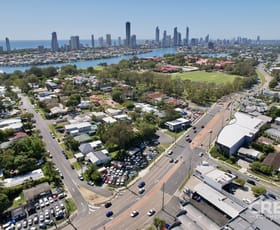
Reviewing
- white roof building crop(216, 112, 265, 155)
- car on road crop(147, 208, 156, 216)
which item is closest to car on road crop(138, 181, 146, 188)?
car on road crop(147, 208, 156, 216)

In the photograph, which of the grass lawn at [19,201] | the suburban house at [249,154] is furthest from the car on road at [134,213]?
the suburban house at [249,154]

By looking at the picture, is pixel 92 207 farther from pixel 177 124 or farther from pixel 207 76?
pixel 207 76

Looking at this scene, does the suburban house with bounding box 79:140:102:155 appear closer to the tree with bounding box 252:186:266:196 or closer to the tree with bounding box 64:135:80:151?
the tree with bounding box 64:135:80:151

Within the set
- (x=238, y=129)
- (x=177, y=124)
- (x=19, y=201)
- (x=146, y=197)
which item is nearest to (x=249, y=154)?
(x=238, y=129)

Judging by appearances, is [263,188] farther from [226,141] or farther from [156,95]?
[156,95]

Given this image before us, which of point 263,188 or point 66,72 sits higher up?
point 66,72

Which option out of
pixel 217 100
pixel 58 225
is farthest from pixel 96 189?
pixel 217 100
